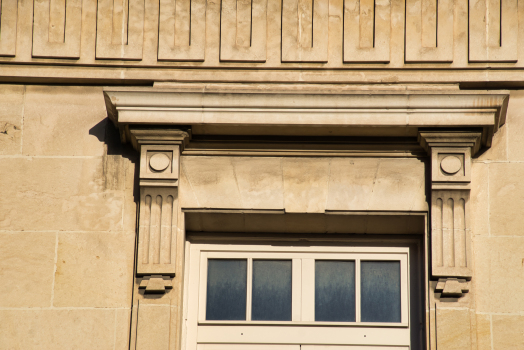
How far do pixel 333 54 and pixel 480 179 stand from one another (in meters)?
1.74

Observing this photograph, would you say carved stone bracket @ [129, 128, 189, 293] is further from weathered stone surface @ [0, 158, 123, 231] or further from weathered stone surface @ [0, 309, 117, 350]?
Answer: weathered stone surface @ [0, 309, 117, 350]

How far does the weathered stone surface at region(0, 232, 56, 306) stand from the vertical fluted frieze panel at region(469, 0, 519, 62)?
4172mm

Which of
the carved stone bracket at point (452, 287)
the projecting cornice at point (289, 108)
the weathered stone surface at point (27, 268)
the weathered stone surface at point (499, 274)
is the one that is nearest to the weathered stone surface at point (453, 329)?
the carved stone bracket at point (452, 287)

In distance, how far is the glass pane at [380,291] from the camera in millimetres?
7180

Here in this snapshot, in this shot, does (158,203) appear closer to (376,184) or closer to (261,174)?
(261,174)

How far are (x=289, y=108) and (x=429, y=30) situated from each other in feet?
5.06

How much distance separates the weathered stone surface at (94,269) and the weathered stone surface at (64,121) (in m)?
0.82

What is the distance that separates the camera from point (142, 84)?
292 inches

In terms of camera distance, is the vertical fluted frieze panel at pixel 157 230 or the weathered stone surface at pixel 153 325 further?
the vertical fluted frieze panel at pixel 157 230

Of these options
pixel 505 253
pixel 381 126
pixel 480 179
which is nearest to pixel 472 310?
pixel 505 253

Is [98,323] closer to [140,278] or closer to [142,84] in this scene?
[140,278]

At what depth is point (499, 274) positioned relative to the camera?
689 centimetres

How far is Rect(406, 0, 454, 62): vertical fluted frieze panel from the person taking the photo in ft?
24.0

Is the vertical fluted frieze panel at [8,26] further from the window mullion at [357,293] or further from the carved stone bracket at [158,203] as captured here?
the window mullion at [357,293]
